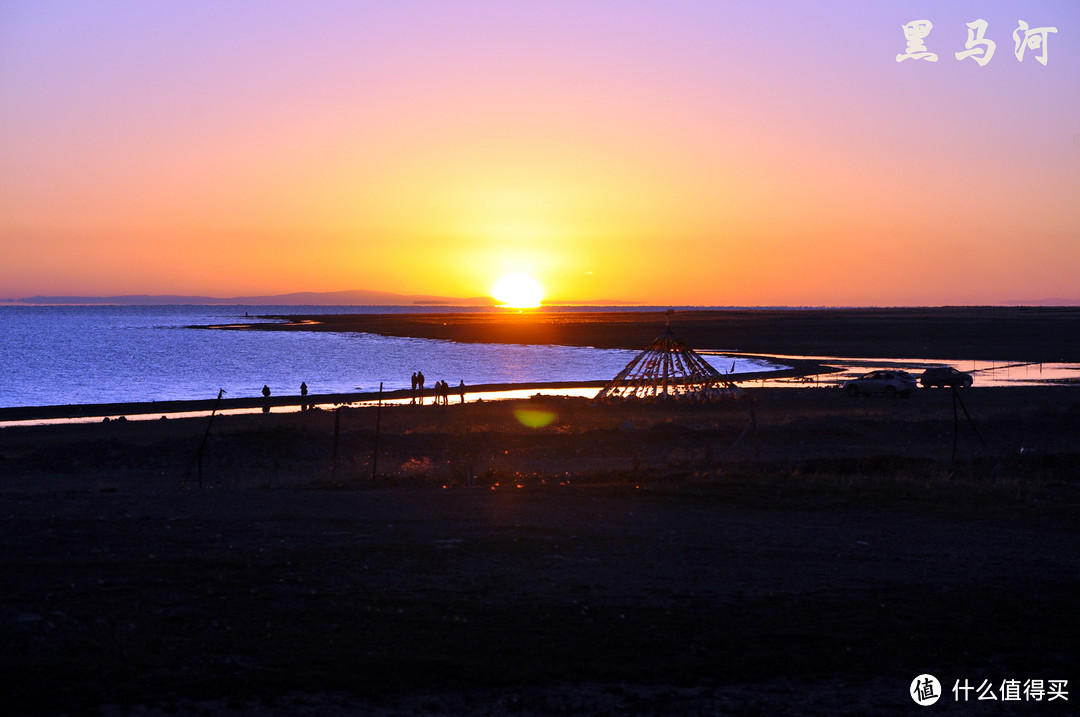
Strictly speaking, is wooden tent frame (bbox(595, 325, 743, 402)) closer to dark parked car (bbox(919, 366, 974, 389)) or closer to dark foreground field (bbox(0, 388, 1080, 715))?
dark parked car (bbox(919, 366, 974, 389))

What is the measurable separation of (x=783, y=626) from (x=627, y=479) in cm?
885

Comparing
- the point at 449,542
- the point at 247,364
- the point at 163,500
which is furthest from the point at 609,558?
the point at 247,364

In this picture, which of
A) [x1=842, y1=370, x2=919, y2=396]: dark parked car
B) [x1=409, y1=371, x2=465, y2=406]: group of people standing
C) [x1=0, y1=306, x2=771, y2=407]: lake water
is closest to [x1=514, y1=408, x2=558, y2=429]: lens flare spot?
[x1=409, y1=371, x2=465, y2=406]: group of people standing

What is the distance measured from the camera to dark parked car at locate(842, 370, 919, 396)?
42.1 metres

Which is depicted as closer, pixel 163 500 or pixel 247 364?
pixel 163 500

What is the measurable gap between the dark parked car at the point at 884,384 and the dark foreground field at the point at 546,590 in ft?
73.0

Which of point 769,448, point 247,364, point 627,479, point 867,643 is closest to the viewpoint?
point 867,643

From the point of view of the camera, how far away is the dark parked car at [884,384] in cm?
4209

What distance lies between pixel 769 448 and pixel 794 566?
14584 mm

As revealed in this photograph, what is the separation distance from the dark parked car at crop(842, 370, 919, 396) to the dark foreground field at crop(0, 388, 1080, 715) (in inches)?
875

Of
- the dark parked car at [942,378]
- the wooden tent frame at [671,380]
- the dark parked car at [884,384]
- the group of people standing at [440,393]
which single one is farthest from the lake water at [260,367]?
the dark parked car at [884,384]

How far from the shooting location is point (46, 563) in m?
10.5

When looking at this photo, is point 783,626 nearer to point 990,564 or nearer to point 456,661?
point 456,661

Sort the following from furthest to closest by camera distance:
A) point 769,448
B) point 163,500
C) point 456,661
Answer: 1. point 769,448
2. point 163,500
3. point 456,661
